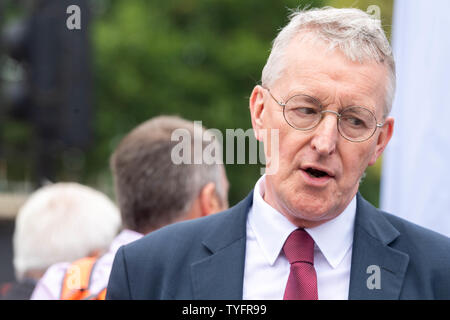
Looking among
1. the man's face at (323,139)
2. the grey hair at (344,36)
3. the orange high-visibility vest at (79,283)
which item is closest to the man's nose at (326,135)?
the man's face at (323,139)

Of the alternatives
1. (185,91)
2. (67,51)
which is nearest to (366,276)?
(67,51)

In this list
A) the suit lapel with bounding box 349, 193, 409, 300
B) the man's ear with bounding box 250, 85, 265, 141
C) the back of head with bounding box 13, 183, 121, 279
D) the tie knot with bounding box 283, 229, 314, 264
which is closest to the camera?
the suit lapel with bounding box 349, 193, 409, 300

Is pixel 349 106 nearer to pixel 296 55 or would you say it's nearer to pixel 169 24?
pixel 296 55

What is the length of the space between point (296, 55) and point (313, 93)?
0.15 metres

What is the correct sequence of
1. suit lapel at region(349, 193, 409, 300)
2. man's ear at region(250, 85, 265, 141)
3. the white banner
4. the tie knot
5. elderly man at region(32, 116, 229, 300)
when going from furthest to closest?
the white banner < elderly man at region(32, 116, 229, 300) < man's ear at region(250, 85, 265, 141) < the tie knot < suit lapel at region(349, 193, 409, 300)

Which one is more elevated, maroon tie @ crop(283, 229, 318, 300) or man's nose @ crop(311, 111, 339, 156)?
man's nose @ crop(311, 111, 339, 156)

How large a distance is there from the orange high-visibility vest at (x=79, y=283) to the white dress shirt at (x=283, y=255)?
815 millimetres

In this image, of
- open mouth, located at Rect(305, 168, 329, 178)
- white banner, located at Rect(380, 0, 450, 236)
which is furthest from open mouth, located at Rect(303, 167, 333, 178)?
white banner, located at Rect(380, 0, 450, 236)

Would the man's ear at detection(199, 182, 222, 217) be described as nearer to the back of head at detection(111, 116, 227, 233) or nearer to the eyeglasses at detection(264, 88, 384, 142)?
the back of head at detection(111, 116, 227, 233)

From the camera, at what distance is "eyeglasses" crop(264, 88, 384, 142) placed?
2264 mm

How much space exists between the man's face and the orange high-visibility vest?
1.02 meters
